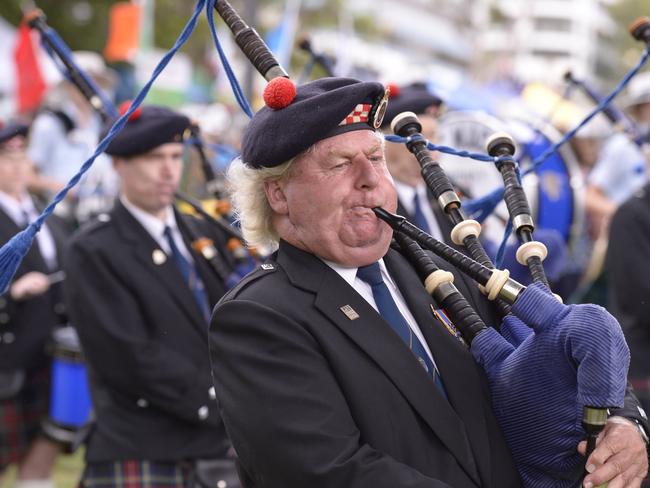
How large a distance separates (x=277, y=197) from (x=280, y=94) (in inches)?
11.3

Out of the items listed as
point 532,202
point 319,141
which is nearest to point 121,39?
point 532,202

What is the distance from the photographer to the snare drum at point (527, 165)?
6.65 meters

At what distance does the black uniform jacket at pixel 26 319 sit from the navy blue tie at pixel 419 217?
7.69 feet

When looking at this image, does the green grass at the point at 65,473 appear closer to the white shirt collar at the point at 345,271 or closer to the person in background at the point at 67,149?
the person in background at the point at 67,149

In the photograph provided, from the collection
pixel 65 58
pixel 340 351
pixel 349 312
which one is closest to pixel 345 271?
pixel 349 312

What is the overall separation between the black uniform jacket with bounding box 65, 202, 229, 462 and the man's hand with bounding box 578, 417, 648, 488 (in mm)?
2207

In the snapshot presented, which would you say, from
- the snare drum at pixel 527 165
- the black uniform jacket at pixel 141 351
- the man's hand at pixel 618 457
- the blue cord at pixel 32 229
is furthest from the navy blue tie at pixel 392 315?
the snare drum at pixel 527 165

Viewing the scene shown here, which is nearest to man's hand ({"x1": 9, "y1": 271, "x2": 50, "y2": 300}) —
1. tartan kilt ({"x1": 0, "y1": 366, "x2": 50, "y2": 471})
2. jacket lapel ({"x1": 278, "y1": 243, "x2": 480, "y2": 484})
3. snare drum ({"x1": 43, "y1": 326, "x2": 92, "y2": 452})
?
snare drum ({"x1": 43, "y1": 326, "x2": 92, "y2": 452})

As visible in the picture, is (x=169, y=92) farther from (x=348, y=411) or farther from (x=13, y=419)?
(x=348, y=411)

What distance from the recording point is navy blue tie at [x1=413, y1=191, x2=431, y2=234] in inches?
175

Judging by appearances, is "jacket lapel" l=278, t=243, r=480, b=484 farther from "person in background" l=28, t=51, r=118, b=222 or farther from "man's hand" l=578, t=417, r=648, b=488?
"person in background" l=28, t=51, r=118, b=222

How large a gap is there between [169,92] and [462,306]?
27.1 feet

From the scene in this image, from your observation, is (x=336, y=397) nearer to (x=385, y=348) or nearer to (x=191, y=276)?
(x=385, y=348)

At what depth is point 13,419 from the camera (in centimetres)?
582
